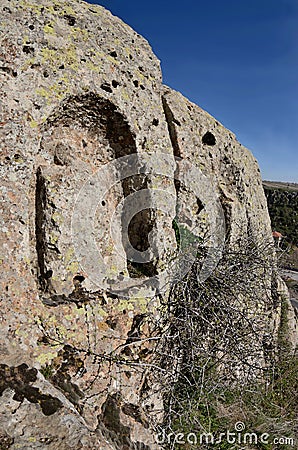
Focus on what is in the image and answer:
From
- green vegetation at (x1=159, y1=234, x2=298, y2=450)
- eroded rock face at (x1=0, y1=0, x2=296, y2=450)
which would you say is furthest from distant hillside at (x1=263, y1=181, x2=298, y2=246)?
eroded rock face at (x1=0, y1=0, x2=296, y2=450)

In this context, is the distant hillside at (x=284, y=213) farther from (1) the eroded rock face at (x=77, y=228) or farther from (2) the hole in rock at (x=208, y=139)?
(1) the eroded rock face at (x=77, y=228)

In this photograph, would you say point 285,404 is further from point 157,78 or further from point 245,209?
point 157,78

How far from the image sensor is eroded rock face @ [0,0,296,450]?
3.31 meters

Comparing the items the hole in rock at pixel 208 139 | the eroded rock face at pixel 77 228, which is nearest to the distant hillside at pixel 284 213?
the hole in rock at pixel 208 139

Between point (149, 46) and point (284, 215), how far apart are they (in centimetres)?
2886

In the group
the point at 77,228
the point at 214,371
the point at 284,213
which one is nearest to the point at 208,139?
the point at 77,228

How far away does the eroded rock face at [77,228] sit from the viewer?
3307mm

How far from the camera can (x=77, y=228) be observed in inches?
165

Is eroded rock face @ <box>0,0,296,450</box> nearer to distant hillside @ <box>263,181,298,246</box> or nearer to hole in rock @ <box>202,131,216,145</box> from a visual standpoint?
hole in rock @ <box>202,131,216,145</box>

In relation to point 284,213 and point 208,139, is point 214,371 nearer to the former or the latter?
point 208,139

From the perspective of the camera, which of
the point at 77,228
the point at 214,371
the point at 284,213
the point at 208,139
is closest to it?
the point at 77,228

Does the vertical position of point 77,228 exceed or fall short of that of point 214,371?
it exceeds it

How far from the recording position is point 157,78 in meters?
5.29

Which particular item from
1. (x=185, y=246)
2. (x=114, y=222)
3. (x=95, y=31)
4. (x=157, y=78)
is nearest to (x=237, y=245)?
(x=185, y=246)
